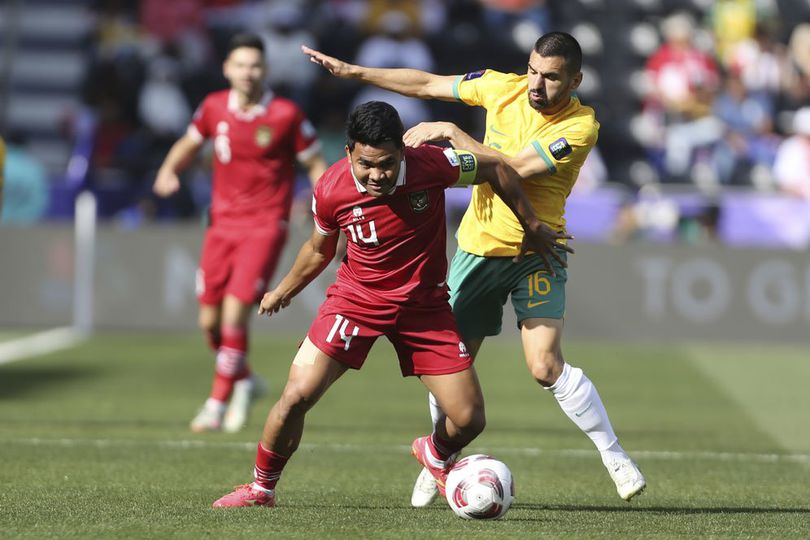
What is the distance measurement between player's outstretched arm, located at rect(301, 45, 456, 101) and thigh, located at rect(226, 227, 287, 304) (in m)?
3.10

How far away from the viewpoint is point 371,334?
6.91 metres

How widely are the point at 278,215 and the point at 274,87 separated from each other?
32.6 feet

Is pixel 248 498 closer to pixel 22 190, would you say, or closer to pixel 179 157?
pixel 179 157

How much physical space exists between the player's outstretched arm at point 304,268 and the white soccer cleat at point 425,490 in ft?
4.15

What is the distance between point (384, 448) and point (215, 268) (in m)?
1.92

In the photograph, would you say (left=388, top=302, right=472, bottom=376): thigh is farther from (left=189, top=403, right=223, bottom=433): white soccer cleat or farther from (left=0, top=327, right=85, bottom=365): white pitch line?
(left=0, top=327, right=85, bottom=365): white pitch line

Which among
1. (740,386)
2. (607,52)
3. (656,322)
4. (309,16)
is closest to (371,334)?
(740,386)

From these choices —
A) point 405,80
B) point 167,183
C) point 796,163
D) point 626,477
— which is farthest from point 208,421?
point 796,163

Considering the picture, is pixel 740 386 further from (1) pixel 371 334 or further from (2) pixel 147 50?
(2) pixel 147 50

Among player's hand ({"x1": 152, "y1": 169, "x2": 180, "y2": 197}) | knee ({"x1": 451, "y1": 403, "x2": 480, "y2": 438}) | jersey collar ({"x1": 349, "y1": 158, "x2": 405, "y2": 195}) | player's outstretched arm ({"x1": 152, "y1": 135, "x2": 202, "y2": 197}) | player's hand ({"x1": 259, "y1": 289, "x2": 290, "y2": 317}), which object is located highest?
jersey collar ({"x1": 349, "y1": 158, "x2": 405, "y2": 195})

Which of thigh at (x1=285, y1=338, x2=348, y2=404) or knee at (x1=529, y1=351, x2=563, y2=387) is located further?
knee at (x1=529, y1=351, x2=563, y2=387)

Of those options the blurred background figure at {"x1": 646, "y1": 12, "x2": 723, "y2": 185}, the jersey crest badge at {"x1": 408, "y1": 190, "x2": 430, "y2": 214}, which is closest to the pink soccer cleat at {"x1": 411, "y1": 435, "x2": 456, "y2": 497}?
the jersey crest badge at {"x1": 408, "y1": 190, "x2": 430, "y2": 214}

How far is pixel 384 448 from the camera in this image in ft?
32.3

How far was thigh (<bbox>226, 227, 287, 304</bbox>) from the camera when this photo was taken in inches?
416
